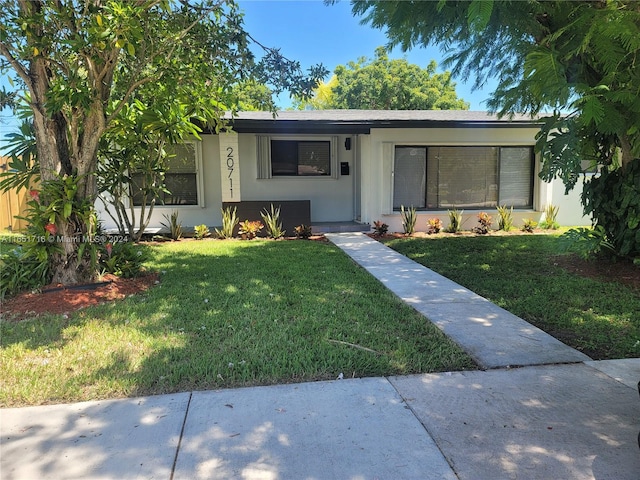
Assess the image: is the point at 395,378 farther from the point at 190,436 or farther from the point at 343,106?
the point at 343,106

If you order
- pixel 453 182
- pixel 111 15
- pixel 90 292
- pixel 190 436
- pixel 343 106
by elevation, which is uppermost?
pixel 343 106

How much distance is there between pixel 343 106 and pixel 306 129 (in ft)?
82.0

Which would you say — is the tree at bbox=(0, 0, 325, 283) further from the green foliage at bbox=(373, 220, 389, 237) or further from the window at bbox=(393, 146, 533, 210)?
the window at bbox=(393, 146, 533, 210)

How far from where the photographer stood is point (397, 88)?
33062mm

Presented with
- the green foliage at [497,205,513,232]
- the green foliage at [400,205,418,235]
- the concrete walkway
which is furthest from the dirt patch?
the green foliage at [497,205,513,232]

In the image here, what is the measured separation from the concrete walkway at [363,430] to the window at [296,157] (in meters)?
9.27

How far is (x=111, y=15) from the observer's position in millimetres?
4328

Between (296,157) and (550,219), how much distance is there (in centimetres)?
724

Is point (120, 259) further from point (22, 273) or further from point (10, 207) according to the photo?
point (10, 207)

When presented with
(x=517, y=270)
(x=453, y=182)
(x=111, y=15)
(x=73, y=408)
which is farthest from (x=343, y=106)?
(x=73, y=408)

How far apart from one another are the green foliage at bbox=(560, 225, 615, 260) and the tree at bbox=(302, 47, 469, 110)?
2738 centimetres

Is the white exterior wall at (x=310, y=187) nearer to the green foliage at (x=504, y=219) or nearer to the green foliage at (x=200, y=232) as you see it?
the green foliage at (x=200, y=232)

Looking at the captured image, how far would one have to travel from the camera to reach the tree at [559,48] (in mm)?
4301

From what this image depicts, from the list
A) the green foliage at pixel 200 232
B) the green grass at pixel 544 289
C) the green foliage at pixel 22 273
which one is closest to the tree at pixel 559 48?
the green grass at pixel 544 289
